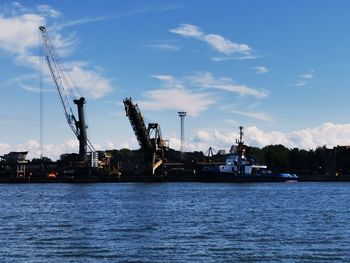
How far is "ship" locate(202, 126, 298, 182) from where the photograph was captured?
466ft

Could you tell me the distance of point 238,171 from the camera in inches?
5640

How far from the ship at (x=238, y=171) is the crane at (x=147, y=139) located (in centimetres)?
1156

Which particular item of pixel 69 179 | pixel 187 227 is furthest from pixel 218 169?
pixel 187 227

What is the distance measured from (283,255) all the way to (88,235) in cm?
1133

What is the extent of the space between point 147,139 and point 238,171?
2737cm

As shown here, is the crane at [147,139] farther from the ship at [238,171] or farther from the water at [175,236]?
the water at [175,236]

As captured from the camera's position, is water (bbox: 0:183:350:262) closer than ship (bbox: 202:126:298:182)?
Yes

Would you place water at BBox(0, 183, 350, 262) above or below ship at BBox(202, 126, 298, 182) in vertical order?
below

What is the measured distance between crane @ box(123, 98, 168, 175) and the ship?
11560 millimetres

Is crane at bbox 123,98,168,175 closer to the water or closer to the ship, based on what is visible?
the ship

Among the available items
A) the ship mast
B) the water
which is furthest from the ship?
the water

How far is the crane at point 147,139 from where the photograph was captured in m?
115

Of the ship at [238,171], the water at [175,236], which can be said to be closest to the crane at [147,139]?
the ship at [238,171]

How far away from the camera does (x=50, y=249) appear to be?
2891 centimetres
